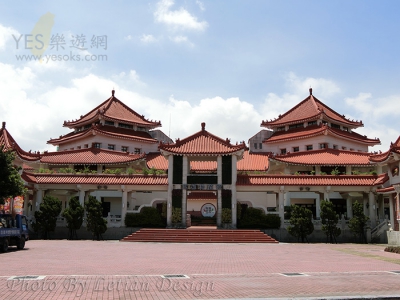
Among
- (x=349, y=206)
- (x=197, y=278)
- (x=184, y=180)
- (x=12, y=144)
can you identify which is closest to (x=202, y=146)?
(x=184, y=180)

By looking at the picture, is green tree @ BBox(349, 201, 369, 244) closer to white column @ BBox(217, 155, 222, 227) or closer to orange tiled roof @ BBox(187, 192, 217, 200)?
white column @ BBox(217, 155, 222, 227)

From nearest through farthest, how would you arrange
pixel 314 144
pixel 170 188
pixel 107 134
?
pixel 170 188, pixel 314 144, pixel 107 134

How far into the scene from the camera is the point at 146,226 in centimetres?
3375

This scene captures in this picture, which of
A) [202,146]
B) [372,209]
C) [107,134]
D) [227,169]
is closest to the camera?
[372,209]

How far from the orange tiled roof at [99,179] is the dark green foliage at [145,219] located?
103 inches

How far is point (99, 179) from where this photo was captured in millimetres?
35312

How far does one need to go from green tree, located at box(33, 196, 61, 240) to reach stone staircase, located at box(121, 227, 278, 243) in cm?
630

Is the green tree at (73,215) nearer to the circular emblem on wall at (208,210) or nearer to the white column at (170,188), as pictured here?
the white column at (170,188)

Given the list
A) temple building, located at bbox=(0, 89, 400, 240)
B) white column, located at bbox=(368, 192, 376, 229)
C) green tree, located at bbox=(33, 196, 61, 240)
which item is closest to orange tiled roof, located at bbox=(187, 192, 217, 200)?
temple building, located at bbox=(0, 89, 400, 240)

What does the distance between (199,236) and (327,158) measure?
681 inches

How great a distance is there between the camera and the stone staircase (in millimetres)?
29938

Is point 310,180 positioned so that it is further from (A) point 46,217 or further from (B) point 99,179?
(A) point 46,217

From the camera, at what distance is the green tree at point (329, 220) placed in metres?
31.4

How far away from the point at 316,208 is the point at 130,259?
26.0 meters
